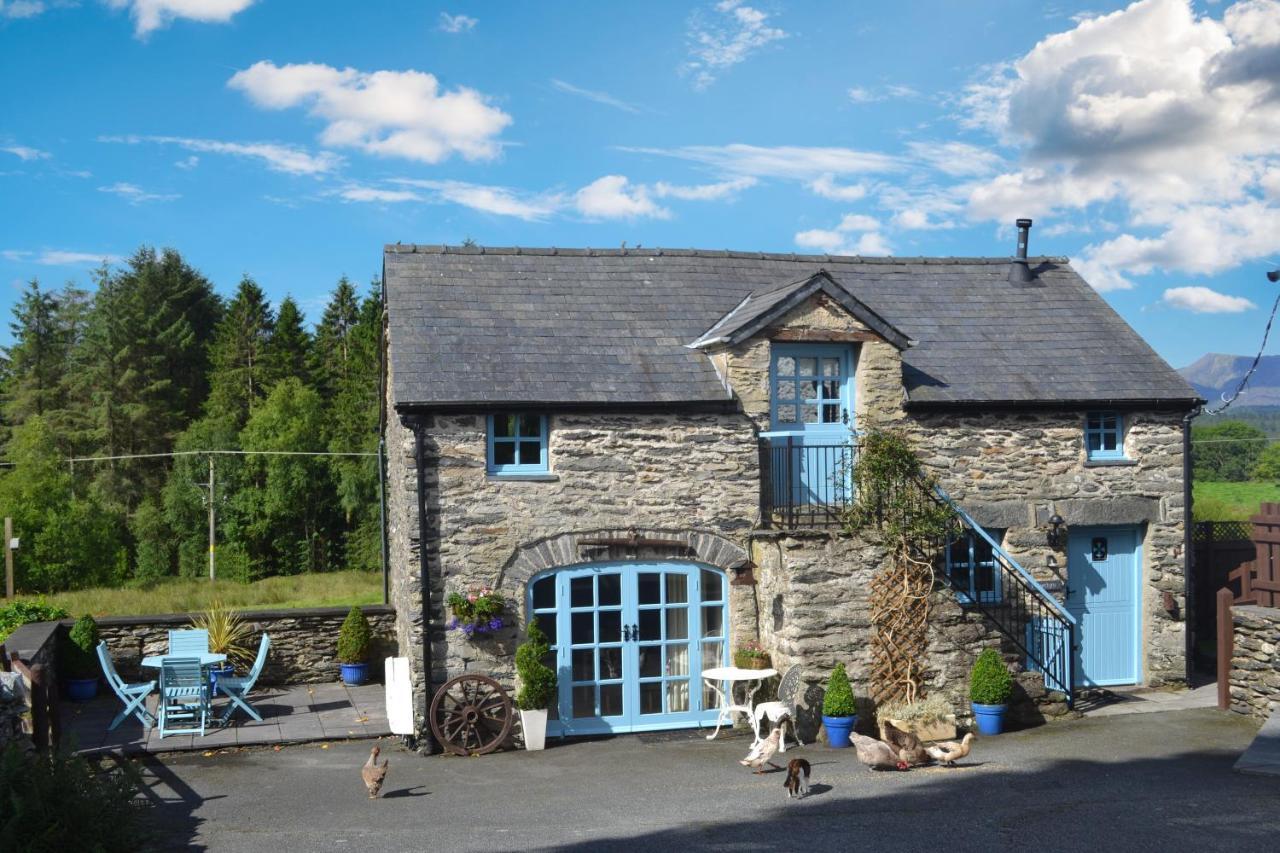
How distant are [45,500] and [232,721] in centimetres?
2267

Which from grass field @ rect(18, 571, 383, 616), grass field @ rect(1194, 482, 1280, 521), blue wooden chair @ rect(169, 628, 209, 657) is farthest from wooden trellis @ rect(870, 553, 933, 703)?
grass field @ rect(18, 571, 383, 616)

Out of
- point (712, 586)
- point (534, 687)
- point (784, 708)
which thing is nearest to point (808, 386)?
point (712, 586)

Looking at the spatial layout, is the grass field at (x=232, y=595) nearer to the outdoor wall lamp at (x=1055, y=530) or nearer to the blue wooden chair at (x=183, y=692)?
the blue wooden chair at (x=183, y=692)

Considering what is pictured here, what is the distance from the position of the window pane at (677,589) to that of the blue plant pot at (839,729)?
2.16 m

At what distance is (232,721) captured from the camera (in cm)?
1405

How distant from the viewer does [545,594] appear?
13.1 metres

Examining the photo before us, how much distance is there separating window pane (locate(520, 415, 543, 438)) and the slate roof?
341 millimetres

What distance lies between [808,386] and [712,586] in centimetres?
274

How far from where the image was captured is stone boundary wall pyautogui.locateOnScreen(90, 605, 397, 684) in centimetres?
1609

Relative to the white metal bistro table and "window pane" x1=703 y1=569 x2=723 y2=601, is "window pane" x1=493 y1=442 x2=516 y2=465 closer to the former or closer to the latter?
"window pane" x1=703 y1=569 x2=723 y2=601

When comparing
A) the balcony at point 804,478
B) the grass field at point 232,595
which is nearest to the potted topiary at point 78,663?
the balcony at point 804,478

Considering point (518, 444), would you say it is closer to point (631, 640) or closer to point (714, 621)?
point (631, 640)

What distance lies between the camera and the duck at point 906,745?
36.4 feet

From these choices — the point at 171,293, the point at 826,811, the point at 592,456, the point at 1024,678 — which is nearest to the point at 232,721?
the point at 592,456
